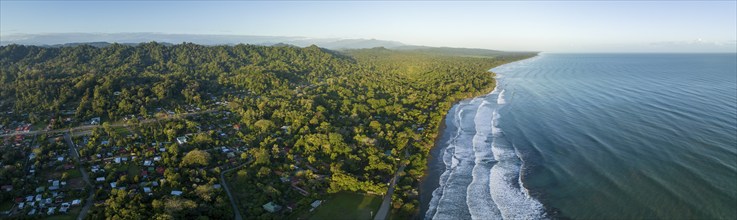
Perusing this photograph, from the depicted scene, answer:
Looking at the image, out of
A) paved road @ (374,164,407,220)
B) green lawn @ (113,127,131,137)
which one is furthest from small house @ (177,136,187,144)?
paved road @ (374,164,407,220)

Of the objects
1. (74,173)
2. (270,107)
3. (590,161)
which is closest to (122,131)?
(74,173)

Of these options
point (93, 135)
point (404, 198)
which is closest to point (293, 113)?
point (93, 135)

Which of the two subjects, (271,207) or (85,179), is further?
(85,179)

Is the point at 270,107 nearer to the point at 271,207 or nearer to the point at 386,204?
the point at 271,207

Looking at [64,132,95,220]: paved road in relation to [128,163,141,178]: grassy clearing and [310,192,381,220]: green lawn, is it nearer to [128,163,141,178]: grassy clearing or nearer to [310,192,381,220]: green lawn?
[128,163,141,178]: grassy clearing

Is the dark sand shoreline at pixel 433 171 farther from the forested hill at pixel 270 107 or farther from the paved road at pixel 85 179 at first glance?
the paved road at pixel 85 179

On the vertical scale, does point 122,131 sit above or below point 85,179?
above
